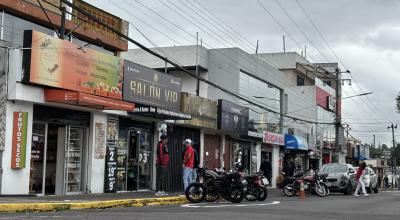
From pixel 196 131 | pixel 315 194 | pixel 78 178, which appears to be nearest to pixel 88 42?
pixel 78 178

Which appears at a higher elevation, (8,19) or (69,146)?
(8,19)

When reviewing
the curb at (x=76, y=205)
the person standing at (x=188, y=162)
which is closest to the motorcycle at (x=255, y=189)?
the person standing at (x=188, y=162)

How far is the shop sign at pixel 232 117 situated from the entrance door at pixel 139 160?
563 cm

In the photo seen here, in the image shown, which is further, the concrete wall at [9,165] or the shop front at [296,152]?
→ the shop front at [296,152]

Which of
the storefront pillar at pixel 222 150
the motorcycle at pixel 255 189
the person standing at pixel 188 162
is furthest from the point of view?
the storefront pillar at pixel 222 150

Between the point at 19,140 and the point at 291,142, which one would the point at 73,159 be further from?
the point at 291,142

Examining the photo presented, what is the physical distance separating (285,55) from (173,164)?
91.5 ft

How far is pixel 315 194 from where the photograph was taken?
2422 centimetres

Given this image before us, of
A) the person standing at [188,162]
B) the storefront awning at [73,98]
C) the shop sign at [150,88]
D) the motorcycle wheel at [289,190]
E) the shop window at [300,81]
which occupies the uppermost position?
the shop window at [300,81]

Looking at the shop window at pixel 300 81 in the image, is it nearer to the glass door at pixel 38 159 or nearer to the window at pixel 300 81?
the window at pixel 300 81

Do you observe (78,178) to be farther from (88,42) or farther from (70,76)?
(88,42)

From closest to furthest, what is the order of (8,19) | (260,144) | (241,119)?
(8,19) → (241,119) → (260,144)

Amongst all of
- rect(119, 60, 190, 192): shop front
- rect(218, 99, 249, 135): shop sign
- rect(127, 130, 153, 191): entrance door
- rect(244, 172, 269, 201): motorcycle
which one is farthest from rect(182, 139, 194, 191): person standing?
rect(218, 99, 249, 135): shop sign

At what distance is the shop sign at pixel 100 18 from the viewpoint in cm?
2101
